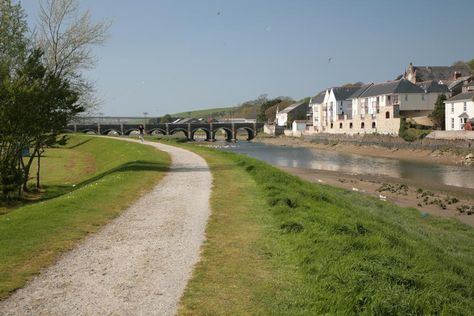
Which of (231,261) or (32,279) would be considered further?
(231,261)

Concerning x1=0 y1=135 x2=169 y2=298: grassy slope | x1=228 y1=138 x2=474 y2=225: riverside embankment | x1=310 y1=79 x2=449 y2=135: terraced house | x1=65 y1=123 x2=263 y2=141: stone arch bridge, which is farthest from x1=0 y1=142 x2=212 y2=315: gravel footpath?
x1=65 y1=123 x2=263 y2=141: stone arch bridge

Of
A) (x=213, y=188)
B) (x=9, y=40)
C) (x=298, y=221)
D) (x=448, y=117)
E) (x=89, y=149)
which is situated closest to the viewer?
(x=298, y=221)

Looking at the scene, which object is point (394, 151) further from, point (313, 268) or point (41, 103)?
point (313, 268)

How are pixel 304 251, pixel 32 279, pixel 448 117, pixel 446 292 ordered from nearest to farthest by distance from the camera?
pixel 32 279
pixel 446 292
pixel 304 251
pixel 448 117

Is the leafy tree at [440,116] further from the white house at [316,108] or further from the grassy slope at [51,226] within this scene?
the grassy slope at [51,226]

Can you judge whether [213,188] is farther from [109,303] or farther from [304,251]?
[109,303]

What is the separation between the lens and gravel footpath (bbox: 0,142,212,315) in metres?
6.59

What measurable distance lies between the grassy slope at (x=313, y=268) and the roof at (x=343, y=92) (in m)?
100

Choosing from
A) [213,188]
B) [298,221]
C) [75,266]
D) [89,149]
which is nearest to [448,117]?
[89,149]

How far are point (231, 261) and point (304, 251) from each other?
4.62 feet

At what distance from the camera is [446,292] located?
326 inches

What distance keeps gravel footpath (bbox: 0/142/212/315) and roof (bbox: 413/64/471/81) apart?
347 feet

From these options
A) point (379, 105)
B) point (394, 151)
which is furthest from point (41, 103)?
point (379, 105)

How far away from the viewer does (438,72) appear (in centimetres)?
10925
